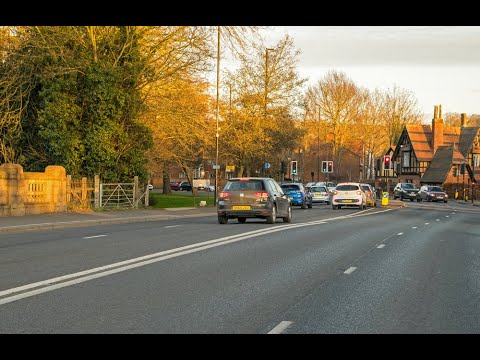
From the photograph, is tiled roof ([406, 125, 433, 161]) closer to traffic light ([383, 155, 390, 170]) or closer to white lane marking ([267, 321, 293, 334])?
traffic light ([383, 155, 390, 170])

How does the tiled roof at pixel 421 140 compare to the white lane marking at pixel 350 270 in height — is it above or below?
above

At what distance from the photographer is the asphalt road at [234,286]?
8.19m

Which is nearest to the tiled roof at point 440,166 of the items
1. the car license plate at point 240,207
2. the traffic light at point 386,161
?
the traffic light at point 386,161

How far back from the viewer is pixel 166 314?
340 inches

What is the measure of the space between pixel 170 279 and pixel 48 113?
81.3 ft

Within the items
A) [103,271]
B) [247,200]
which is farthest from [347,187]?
[103,271]

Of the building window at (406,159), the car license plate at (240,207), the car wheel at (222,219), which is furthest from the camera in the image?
the building window at (406,159)

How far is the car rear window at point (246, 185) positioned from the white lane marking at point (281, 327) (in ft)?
62.2

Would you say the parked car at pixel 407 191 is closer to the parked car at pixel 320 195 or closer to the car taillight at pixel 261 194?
the parked car at pixel 320 195

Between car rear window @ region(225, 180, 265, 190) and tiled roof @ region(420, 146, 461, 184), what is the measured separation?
241 ft

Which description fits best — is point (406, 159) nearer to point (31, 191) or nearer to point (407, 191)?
point (407, 191)

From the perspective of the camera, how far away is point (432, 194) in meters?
73.7

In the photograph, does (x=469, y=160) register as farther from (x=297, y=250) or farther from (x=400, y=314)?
(x=400, y=314)
